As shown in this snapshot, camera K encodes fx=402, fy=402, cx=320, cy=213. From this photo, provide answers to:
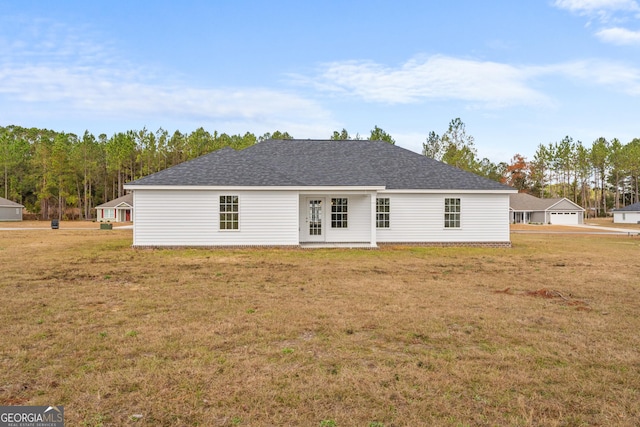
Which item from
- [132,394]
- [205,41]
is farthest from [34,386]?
[205,41]

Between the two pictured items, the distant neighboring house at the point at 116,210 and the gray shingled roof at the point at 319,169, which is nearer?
the gray shingled roof at the point at 319,169

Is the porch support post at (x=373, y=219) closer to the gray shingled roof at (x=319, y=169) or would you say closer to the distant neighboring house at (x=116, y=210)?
the gray shingled roof at (x=319, y=169)

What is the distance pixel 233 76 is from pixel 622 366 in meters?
25.3

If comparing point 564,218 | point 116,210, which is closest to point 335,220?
point 116,210

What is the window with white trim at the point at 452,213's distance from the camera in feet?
65.4

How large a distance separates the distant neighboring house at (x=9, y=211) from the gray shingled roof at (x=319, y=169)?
49.4 m

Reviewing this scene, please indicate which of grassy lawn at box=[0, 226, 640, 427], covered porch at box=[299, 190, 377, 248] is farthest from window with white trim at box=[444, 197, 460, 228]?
grassy lawn at box=[0, 226, 640, 427]

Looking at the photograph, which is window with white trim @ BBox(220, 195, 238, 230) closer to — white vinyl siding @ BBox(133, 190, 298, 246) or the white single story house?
the white single story house

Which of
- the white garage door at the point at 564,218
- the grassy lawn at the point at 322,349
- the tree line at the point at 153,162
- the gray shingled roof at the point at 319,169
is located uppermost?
the tree line at the point at 153,162

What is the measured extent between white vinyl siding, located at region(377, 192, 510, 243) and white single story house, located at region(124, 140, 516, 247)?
5cm

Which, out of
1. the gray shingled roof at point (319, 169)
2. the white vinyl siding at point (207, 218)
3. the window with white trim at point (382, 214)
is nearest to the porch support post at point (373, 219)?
the gray shingled roof at point (319, 169)

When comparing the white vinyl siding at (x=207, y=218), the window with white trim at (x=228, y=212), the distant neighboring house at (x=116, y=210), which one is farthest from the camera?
the distant neighboring house at (x=116, y=210)

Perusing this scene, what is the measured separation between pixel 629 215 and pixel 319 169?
5787cm

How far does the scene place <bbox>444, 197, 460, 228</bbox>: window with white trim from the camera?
65.4 ft
